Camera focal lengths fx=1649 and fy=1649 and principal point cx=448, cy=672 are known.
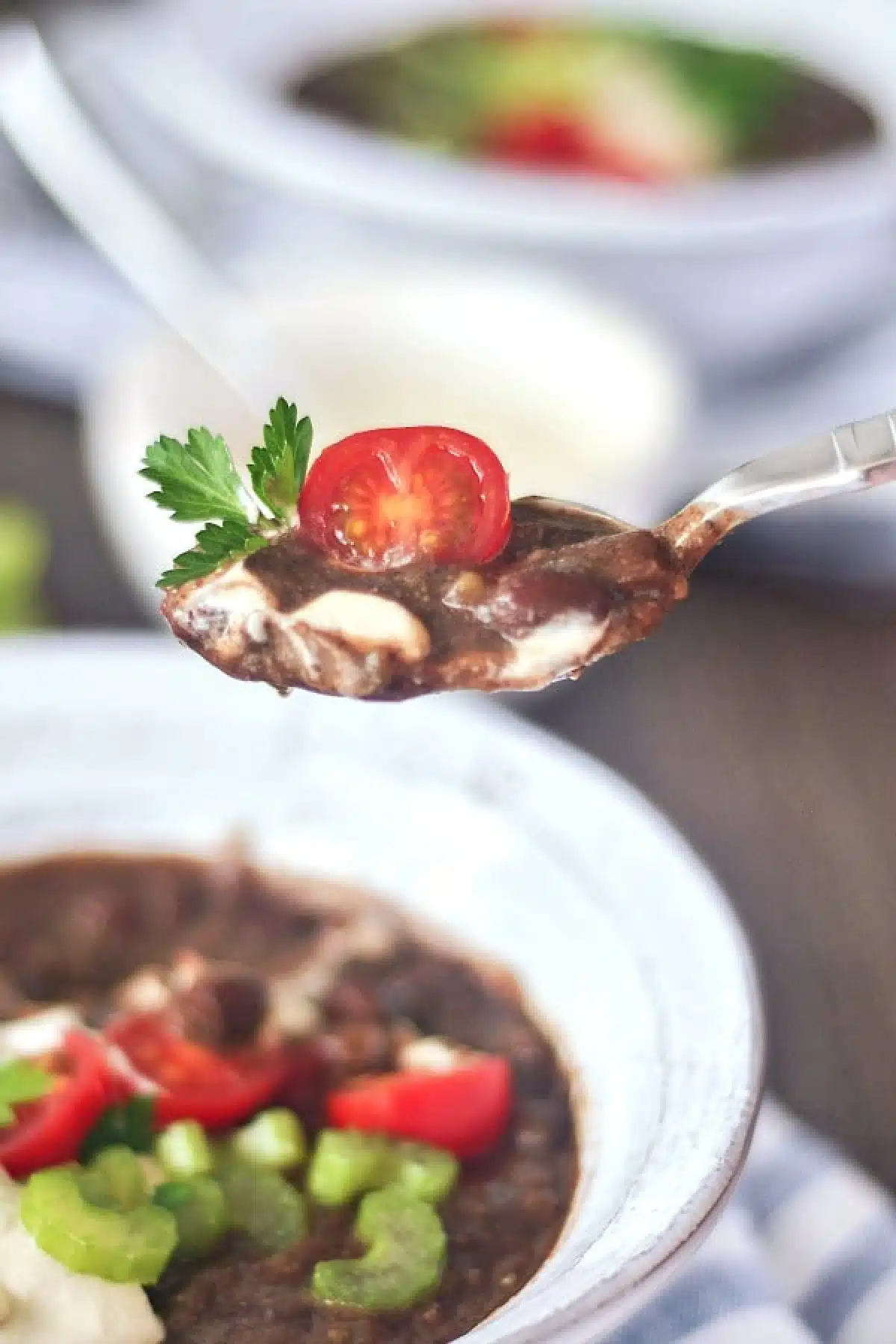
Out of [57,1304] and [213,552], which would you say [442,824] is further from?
[57,1304]

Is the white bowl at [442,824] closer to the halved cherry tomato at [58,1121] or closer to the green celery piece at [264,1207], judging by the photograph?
the green celery piece at [264,1207]

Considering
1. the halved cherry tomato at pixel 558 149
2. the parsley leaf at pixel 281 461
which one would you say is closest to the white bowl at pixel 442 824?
the parsley leaf at pixel 281 461

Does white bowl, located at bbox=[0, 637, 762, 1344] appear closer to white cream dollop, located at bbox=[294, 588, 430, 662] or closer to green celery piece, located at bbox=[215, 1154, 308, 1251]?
green celery piece, located at bbox=[215, 1154, 308, 1251]

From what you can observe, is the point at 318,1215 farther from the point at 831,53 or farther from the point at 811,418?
the point at 831,53

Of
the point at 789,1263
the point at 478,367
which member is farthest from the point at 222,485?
the point at 478,367

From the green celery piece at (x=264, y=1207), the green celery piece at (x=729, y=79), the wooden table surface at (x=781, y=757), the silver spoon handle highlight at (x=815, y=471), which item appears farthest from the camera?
the green celery piece at (x=729, y=79)

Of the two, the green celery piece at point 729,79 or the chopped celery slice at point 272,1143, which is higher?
the green celery piece at point 729,79

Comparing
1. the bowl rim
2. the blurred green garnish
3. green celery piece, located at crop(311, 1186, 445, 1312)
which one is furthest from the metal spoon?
green celery piece, located at crop(311, 1186, 445, 1312)
